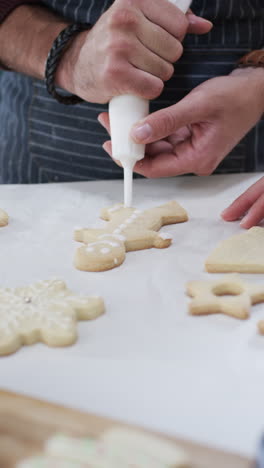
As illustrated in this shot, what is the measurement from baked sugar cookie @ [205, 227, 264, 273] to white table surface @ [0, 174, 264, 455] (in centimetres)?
2

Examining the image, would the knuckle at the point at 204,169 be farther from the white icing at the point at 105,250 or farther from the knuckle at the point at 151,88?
the white icing at the point at 105,250

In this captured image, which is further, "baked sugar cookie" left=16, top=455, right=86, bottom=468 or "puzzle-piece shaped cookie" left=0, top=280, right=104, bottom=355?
"puzzle-piece shaped cookie" left=0, top=280, right=104, bottom=355

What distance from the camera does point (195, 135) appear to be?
117 cm

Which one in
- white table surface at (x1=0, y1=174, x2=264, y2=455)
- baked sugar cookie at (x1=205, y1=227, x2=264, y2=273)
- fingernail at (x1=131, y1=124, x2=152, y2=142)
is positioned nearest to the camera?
white table surface at (x1=0, y1=174, x2=264, y2=455)

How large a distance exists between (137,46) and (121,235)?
314mm

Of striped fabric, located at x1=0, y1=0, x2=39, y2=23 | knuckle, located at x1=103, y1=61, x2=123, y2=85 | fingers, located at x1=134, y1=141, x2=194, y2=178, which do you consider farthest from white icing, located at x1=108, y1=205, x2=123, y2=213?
striped fabric, located at x1=0, y1=0, x2=39, y2=23

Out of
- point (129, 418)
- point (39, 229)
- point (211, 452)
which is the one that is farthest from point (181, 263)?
point (211, 452)

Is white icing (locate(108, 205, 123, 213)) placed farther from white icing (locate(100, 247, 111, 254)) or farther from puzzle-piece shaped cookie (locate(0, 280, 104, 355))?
puzzle-piece shaped cookie (locate(0, 280, 104, 355))

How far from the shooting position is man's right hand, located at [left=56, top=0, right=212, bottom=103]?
104 centimetres

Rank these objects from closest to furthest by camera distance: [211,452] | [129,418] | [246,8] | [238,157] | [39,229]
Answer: [211,452]
[129,418]
[39,229]
[246,8]
[238,157]

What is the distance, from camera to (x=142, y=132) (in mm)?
1022

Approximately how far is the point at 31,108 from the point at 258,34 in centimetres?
51

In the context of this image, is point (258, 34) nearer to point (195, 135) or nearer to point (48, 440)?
point (195, 135)

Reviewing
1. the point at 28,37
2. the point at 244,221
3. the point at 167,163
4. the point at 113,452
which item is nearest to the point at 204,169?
the point at 167,163
